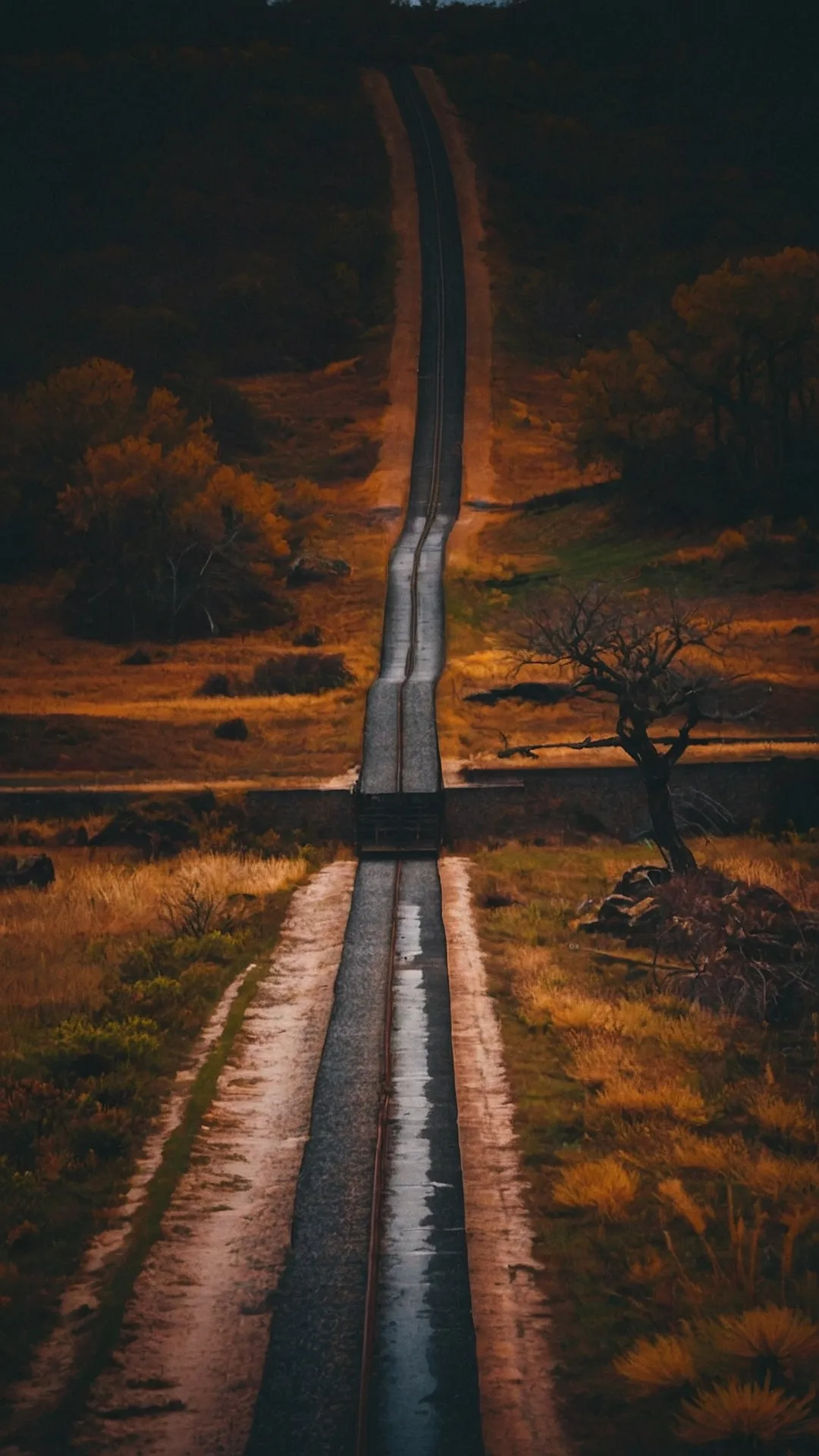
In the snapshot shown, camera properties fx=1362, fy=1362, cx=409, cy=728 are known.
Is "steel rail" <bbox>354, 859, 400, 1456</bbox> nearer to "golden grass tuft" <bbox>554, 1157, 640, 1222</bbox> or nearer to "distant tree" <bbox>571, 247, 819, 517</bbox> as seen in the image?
"golden grass tuft" <bbox>554, 1157, 640, 1222</bbox>

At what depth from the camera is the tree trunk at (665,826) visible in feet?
80.3

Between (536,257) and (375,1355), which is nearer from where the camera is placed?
(375,1355)

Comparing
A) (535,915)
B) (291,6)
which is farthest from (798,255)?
(291,6)

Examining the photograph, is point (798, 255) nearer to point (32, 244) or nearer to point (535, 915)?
point (535, 915)

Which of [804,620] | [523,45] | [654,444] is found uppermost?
[523,45]

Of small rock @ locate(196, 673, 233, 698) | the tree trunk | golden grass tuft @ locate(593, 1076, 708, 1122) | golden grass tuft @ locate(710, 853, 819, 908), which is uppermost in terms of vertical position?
small rock @ locate(196, 673, 233, 698)

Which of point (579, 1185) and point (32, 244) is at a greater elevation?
point (32, 244)

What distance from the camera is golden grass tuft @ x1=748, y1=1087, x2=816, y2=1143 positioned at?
1342 centimetres

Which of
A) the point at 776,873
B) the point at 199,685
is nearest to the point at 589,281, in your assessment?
the point at 199,685

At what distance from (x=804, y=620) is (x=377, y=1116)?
138 ft

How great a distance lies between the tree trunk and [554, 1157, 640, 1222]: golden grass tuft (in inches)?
480

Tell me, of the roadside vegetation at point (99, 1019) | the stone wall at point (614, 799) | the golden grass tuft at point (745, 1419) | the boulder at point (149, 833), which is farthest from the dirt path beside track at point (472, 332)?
the golden grass tuft at point (745, 1419)

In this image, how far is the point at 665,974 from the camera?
763 inches

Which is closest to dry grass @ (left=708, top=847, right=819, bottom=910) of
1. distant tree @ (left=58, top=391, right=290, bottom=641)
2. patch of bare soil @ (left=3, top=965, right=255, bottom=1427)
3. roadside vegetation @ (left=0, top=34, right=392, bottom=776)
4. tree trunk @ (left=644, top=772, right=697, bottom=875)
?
tree trunk @ (left=644, top=772, right=697, bottom=875)
